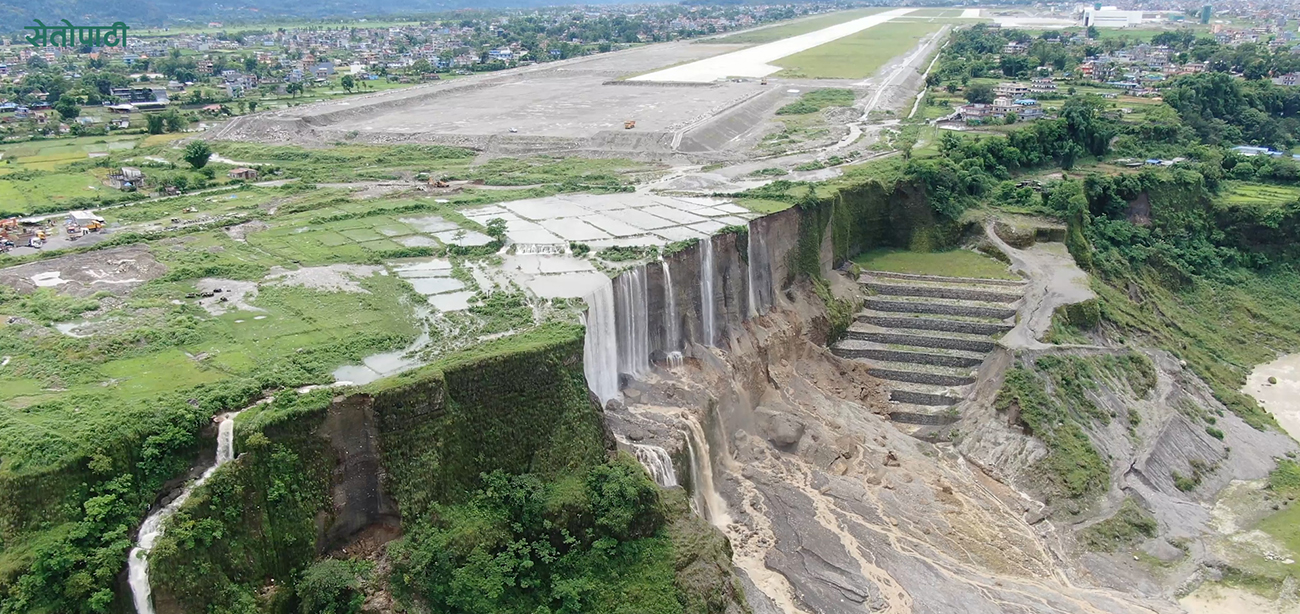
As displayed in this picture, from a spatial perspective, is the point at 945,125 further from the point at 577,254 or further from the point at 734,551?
the point at 734,551

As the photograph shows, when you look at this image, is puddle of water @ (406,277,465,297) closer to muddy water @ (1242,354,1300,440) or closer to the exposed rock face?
the exposed rock face

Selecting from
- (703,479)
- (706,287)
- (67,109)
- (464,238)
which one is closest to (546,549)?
(703,479)

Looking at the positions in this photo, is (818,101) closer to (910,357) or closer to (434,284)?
(910,357)

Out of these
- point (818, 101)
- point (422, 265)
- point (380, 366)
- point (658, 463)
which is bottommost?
point (658, 463)

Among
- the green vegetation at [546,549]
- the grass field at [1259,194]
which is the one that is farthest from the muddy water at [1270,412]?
the green vegetation at [546,549]

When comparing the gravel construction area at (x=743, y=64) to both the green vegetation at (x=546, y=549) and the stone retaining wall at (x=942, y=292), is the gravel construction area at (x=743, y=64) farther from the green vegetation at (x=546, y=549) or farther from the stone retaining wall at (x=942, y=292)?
the green vegetation at (x=546, y=549)

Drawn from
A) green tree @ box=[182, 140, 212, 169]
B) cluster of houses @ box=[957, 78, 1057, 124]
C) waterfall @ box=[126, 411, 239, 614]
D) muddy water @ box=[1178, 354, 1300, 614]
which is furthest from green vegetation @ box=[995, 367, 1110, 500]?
green tree @ box=[182, 140, 212, 169]
